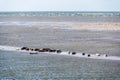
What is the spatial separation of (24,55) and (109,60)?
8.86 metres

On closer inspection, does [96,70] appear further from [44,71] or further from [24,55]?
[24,55]

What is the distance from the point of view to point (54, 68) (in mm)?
36938

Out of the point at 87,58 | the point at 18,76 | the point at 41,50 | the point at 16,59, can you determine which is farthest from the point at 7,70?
the point at 41,50

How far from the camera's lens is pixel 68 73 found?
34.8 meters

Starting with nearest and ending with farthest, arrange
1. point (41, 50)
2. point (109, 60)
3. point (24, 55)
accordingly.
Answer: point (109, 60) < point (24, 55) < point (41, 50)

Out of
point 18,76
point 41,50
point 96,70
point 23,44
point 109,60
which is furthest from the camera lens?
point 23,44

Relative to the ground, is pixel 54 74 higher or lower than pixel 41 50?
higher

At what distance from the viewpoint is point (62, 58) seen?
4241cm

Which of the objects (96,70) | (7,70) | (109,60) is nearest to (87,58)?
(109,60)

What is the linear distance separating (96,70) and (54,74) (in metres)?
3.80

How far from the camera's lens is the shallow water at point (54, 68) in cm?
3325

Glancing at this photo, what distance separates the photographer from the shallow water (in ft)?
109

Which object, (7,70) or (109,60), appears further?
(109,60)

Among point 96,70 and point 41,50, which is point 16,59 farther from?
point 96,70
